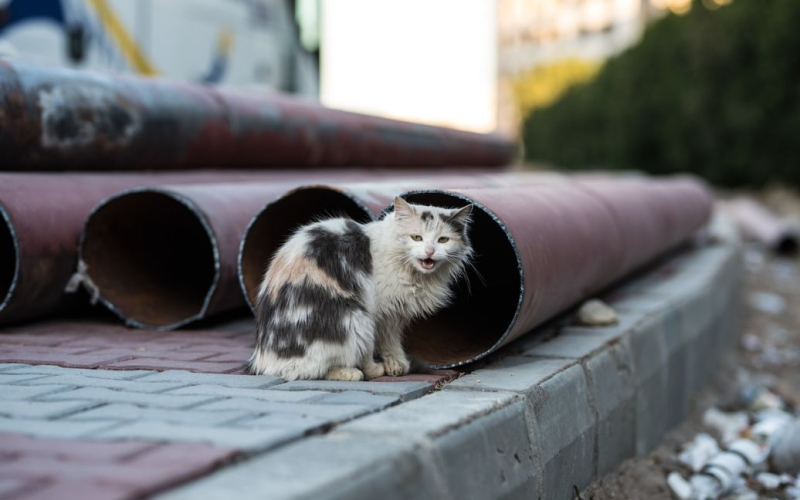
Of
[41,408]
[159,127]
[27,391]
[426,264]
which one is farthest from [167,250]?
[41,408]

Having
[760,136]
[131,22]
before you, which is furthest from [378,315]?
[760,136]

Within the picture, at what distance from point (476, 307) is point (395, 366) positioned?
96cm

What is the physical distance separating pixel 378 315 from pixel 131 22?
5.67 metres

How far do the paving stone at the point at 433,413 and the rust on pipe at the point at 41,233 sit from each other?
228 cm

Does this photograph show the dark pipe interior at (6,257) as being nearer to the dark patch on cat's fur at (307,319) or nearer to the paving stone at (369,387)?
the dark patch on cat's fur at (307,319)

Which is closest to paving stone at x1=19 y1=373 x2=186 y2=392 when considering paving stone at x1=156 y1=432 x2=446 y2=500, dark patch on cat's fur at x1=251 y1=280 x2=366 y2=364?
dark patch on cat's fur at x1=251 y1=280 x2=366 y2=364

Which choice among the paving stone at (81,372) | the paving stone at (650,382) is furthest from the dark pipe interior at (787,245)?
the paving stone at (81,372)

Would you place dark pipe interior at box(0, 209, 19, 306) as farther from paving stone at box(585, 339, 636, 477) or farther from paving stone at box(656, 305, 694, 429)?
paving stone at box(656, 305, 694, 429)

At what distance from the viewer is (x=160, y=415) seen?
105 inches

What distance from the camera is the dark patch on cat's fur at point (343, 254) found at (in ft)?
10.8

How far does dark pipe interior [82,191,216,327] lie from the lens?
4551 millimetres

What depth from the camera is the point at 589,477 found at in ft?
11.5

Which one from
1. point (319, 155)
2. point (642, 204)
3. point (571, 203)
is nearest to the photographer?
point (571, 203)

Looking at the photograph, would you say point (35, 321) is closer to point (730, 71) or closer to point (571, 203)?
point (571, 203)
